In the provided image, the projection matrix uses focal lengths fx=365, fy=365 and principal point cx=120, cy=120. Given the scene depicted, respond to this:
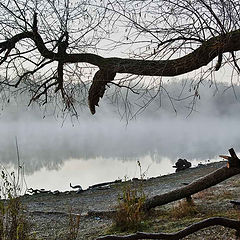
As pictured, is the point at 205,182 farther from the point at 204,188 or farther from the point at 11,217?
the point at 11,217

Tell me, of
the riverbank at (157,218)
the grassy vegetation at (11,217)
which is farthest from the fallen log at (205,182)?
the grassy vegetation at (11,217)

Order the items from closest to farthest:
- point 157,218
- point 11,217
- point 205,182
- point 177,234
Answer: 1. point 177,234
2. point 11,217
3. point 205,182
4. point 157,218

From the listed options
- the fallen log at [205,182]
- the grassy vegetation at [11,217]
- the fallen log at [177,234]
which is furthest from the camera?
the fallen log at [205,182]

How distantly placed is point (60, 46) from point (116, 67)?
2.45 ft

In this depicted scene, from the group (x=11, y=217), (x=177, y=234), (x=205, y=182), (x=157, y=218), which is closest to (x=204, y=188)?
(x=205, y=182)

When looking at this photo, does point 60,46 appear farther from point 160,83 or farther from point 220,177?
point 220,177

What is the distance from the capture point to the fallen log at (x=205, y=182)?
4234 millimetres

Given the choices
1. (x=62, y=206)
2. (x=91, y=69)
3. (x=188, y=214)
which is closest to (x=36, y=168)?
(x=62, y=206)

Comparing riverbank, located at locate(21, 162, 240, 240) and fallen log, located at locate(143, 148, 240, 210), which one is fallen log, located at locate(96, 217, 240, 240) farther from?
fallen log, located at locate(143, 148, 240, 210)

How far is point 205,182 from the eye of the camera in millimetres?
4773

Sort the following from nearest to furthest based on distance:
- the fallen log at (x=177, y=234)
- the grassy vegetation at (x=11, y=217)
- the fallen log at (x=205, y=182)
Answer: the fallen log at (x=177, y=234), the grassy vegetation at (x=11, y=217), the fallen log at (x=205, y=182)

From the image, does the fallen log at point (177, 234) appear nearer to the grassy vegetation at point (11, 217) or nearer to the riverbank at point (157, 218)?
the riverbank at point (157, 218)

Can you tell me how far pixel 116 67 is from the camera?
297 cm

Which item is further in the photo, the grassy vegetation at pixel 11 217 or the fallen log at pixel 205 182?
the fallen log at pixel 205 182
